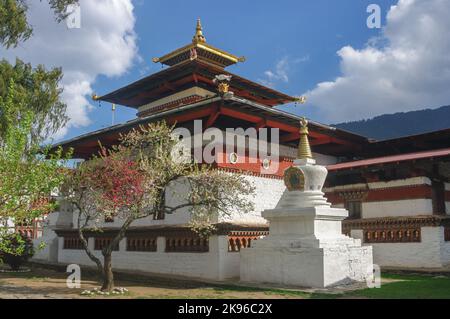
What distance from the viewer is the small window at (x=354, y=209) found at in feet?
61.3

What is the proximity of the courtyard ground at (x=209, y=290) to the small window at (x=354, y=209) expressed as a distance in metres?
3.56

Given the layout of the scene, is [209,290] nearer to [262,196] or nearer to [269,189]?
[262,196]

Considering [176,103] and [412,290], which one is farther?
[176,103]

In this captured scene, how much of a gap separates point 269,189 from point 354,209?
3.97 meters

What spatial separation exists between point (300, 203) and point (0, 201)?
7603mm

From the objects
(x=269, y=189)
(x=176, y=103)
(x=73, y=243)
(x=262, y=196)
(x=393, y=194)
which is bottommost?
(x=73, y=243)

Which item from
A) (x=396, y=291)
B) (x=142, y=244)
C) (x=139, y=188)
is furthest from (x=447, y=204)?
(x=139, y=188)

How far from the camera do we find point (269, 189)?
56.4ft

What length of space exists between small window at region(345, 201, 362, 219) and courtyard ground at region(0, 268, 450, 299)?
140 inches

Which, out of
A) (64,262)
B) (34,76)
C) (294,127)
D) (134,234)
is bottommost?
(64,262)
